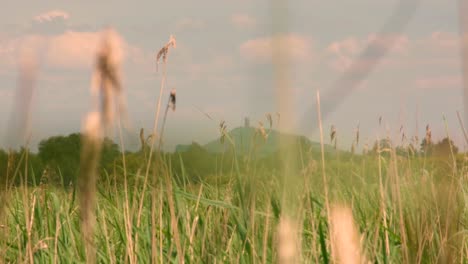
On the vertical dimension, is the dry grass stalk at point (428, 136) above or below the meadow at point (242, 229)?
above

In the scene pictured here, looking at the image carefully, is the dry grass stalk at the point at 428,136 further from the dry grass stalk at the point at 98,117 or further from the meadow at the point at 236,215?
the dry grass stalk at the point at 98,117

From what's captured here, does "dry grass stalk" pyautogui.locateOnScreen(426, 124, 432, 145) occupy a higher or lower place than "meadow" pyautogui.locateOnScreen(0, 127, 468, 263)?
higher

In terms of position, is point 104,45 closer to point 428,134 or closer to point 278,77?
point 278,77

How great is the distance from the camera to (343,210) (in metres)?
0.72

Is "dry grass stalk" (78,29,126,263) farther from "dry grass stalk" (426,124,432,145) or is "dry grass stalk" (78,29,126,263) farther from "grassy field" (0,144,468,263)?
"dry grass stalk" (426,124,432,145)

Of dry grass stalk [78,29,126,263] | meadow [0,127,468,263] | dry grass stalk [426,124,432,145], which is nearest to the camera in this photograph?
dry grass stalk [78,29,126,263]

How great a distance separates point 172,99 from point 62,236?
1610 mm

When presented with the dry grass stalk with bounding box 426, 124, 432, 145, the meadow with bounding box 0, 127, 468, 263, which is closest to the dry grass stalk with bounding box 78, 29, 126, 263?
the meadow with bounding box 0, 127, 468, 263

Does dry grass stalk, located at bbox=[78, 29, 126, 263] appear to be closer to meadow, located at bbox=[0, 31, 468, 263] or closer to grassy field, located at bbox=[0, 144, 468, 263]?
meadow, located at bbox=[0, 31, 468, 263]

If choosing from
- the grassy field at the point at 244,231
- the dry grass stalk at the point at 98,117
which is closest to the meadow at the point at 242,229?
the grassy field at the point at 244,231

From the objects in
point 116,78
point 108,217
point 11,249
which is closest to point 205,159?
point 108,217

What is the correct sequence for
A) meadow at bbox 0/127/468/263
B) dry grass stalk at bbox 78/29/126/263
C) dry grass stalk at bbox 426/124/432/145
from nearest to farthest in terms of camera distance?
dry grass stalk at bbox 78/29/126/263
meadow at bbox 0/127/468/263
dry grass stalk at bbox 426/124/432/145

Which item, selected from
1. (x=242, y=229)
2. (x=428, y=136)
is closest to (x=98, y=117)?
(x=242, y=229)

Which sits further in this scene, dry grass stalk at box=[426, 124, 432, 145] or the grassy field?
dry grass stalk at box=[426, 124, 432, 145]
